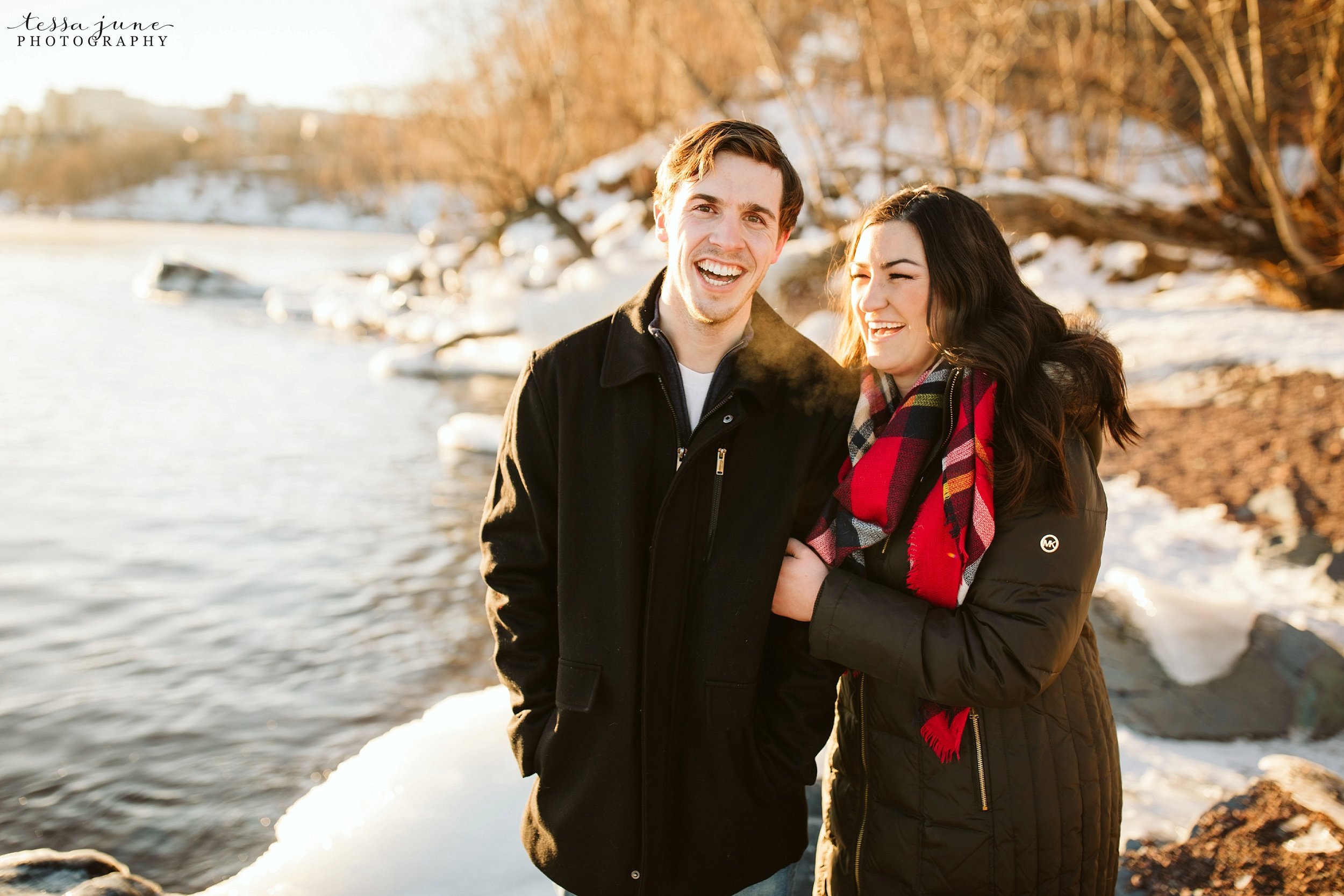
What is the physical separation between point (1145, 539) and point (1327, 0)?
5164 mm

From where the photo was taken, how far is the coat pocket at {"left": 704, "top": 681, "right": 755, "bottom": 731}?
201 cm

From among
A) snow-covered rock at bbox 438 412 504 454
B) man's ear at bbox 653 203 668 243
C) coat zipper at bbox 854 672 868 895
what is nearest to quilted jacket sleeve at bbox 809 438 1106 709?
coat zipper at bbox 854 672 868 895

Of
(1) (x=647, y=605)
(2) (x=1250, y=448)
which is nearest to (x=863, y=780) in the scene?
(1) (x=647, y=605)

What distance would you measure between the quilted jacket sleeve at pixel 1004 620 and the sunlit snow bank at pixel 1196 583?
2.81m

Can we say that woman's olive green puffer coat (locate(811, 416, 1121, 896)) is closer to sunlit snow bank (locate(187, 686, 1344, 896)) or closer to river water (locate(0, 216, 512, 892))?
sunlit snow bank (locate(187, 686, 1344, 896))

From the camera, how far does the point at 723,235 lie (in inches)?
76.9

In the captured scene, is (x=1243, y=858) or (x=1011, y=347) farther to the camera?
(x=1243, y=858)

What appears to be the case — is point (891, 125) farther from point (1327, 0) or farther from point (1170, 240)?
point (1327, 0)

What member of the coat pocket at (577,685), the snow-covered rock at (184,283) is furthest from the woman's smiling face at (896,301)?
the snow-covered rock at (184,283)

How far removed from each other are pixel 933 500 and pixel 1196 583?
4327 millimetres

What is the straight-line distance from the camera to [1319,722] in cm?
381

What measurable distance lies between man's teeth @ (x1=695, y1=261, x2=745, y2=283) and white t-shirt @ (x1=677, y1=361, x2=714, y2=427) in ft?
0.73

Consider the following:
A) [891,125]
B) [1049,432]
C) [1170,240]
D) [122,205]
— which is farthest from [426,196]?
[122,205]

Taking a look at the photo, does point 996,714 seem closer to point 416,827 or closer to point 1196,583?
point 416,827
